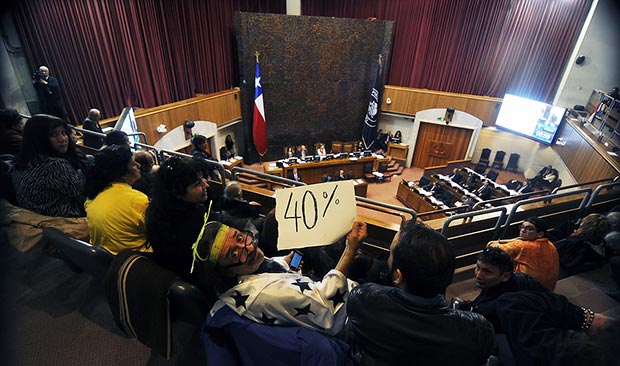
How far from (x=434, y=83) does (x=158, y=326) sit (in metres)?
10.2

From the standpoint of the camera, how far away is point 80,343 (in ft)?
6.17

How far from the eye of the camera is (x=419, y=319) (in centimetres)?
102

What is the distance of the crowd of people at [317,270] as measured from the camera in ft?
3.43

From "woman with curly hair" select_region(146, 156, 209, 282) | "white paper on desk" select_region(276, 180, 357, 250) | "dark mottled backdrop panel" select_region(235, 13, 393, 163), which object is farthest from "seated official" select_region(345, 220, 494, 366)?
"dark mottled backdrop panel" select_region(235, 13, 393, 163)

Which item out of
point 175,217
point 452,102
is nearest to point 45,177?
point 175,217

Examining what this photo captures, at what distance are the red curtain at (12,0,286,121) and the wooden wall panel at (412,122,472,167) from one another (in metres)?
6.41

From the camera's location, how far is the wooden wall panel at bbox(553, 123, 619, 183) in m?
5.14

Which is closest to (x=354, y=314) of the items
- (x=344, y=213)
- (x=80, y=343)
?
(x=344, y=213)

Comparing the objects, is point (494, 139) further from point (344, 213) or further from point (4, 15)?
point (4, 15)

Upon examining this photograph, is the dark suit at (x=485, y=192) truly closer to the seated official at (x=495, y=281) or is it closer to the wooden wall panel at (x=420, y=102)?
the wooden wall panel at (x=420, y=102)

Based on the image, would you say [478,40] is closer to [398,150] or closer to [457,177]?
[398,150]

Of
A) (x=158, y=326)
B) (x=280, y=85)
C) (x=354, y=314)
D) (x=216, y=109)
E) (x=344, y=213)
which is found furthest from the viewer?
(x=280, y=85)

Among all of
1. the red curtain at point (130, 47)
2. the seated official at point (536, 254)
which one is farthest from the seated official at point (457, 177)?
the red curtain at point (130, 47)

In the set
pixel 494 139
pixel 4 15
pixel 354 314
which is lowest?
pixel 494 139
